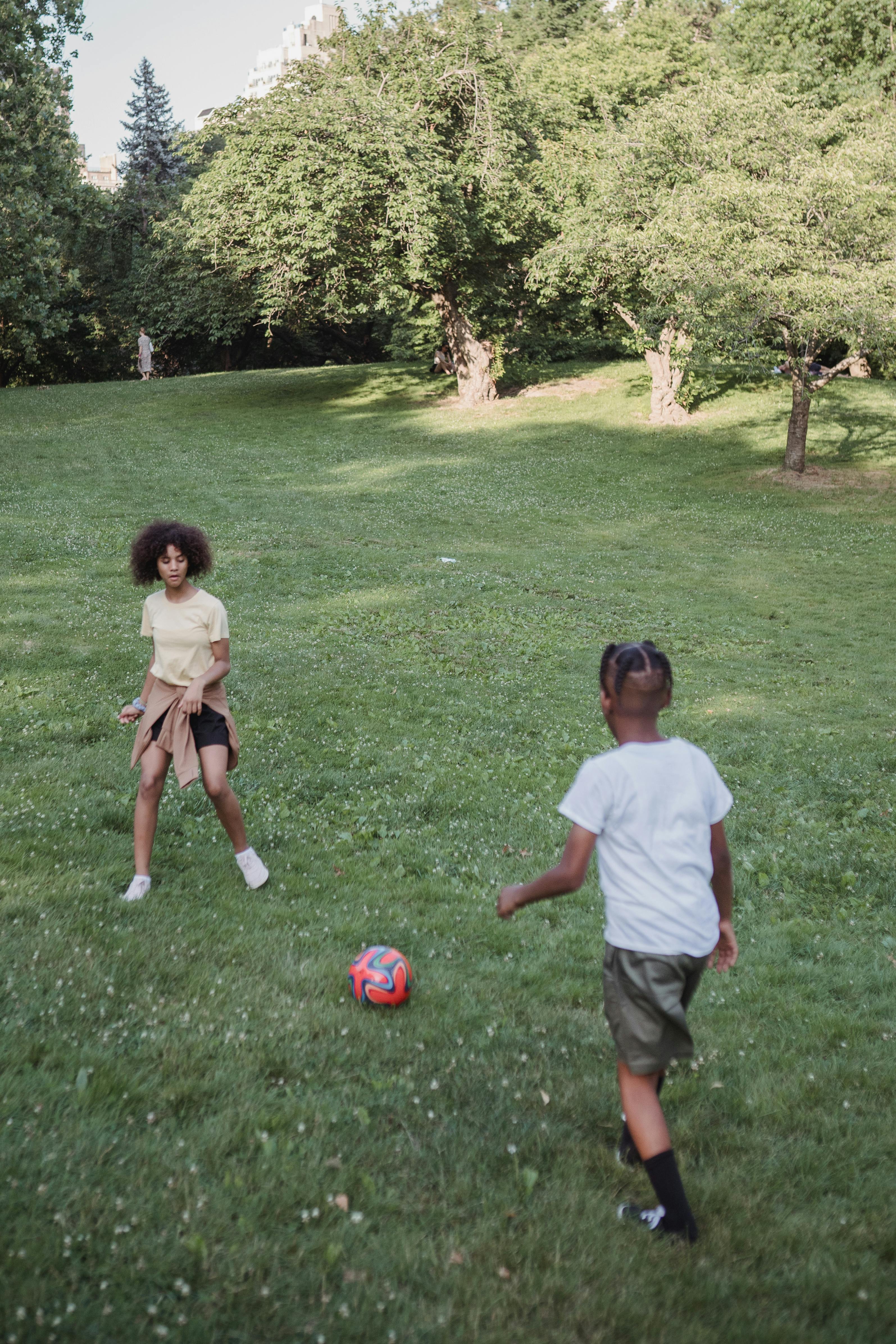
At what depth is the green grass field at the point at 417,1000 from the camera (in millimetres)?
3559

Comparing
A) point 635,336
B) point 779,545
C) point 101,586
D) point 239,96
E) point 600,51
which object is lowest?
point 779,545

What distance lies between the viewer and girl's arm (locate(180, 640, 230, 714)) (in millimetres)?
6371

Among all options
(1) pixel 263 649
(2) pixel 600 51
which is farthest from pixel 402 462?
(2) pixel 600 51

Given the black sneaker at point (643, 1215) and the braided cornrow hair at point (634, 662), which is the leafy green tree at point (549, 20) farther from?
the black sneaker at point (643, 1215)

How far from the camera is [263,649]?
46.7 ft

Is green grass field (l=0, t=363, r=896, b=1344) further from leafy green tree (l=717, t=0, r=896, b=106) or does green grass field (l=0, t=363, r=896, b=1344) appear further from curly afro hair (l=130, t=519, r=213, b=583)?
leafy green tree (l=717, t=0, r=896, b=106)

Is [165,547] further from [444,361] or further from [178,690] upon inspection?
[444,361]

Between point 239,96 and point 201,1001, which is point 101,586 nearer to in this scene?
point 201,1001

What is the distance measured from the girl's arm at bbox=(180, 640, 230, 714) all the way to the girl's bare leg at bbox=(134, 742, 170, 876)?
0.40m

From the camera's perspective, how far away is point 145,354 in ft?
161

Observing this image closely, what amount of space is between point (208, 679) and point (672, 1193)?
4.11m

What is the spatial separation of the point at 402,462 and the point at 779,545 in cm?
1294

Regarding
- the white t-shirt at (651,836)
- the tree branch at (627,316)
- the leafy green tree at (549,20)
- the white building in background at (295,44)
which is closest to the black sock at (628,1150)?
the white t-shirt at (651,836)

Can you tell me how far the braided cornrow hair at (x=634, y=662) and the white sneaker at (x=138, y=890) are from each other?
13.3 ft
